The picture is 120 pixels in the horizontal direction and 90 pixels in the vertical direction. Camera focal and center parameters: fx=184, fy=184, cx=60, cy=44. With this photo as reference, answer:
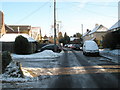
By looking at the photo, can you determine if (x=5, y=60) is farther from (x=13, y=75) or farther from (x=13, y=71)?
(x=13, y=75)

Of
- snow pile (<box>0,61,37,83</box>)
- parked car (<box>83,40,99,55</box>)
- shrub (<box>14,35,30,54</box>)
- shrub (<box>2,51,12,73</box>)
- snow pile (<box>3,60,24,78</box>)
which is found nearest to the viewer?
snow pile (<box>0,61,37,83</box>)

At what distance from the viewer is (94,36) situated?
73062 mm

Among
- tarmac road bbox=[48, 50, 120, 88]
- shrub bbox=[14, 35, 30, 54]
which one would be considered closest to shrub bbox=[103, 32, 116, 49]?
shrub bbox=[14, 35, 30, 54]

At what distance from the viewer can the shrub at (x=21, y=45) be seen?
86.1 ft

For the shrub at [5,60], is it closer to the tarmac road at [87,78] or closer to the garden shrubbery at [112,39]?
the tarmac road at [87,78]

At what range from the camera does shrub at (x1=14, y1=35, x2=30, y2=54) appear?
26250 mm

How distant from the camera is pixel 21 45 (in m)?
26.5

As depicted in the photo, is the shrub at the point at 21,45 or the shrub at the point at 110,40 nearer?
the shrub at the point at 21,45

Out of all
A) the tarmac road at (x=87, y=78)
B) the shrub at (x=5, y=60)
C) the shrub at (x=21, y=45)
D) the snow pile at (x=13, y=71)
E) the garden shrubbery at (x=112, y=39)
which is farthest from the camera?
the garden shrubbery at (x=112, y=39)

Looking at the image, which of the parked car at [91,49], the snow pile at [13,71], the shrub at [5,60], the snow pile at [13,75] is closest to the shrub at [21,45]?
the parked car at [91,49]

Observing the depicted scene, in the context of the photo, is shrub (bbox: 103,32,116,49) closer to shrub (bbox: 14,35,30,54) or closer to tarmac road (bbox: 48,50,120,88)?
shrub (bbox: 14,35,30,54)

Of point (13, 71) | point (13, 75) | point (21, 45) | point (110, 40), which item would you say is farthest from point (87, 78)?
point (110, 40)

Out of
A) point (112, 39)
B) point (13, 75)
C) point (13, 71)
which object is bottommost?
point (13, 75)

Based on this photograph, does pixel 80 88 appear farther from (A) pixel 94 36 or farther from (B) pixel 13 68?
(A) pixel 94 36
